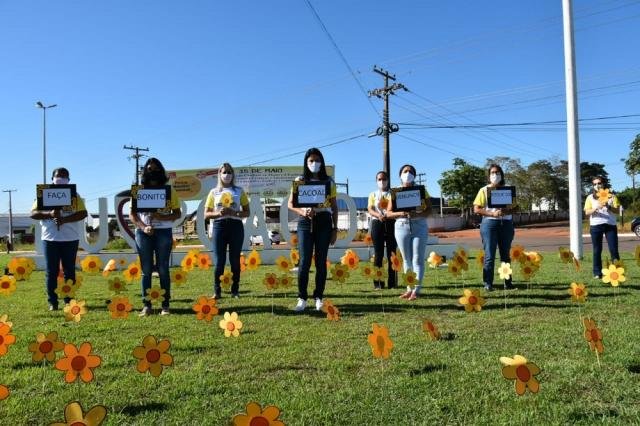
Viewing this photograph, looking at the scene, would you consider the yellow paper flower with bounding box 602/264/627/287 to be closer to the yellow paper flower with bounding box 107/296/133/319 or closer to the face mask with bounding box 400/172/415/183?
the face mask with bounding box 400/172/415/183

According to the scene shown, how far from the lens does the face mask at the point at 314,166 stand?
534 cm

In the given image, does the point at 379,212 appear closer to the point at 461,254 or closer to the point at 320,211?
the point at 461,254

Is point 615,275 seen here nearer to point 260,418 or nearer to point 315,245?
point 315,245

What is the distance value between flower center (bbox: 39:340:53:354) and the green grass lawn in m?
0.16

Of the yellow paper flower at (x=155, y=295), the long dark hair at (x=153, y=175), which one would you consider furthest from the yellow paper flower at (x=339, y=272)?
the long dark hair at (x=153, y=175)

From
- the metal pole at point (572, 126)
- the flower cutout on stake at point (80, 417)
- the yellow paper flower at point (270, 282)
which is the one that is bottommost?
the flower cutout on stake at point (80, 417)

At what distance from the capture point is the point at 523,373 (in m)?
2.37

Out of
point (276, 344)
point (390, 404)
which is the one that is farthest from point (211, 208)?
point (390, 404)

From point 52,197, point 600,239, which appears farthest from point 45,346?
point 600,239

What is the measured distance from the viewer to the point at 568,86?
39.6ft

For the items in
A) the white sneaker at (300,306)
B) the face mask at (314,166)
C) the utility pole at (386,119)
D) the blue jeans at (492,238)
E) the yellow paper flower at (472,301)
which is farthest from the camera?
the utility pole at (386,119)

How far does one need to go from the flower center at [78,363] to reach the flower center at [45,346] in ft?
1.70

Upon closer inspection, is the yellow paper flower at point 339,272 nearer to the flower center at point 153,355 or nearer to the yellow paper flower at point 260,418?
the flower center at point 153,355

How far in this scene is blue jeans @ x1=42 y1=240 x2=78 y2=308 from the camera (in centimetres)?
572
